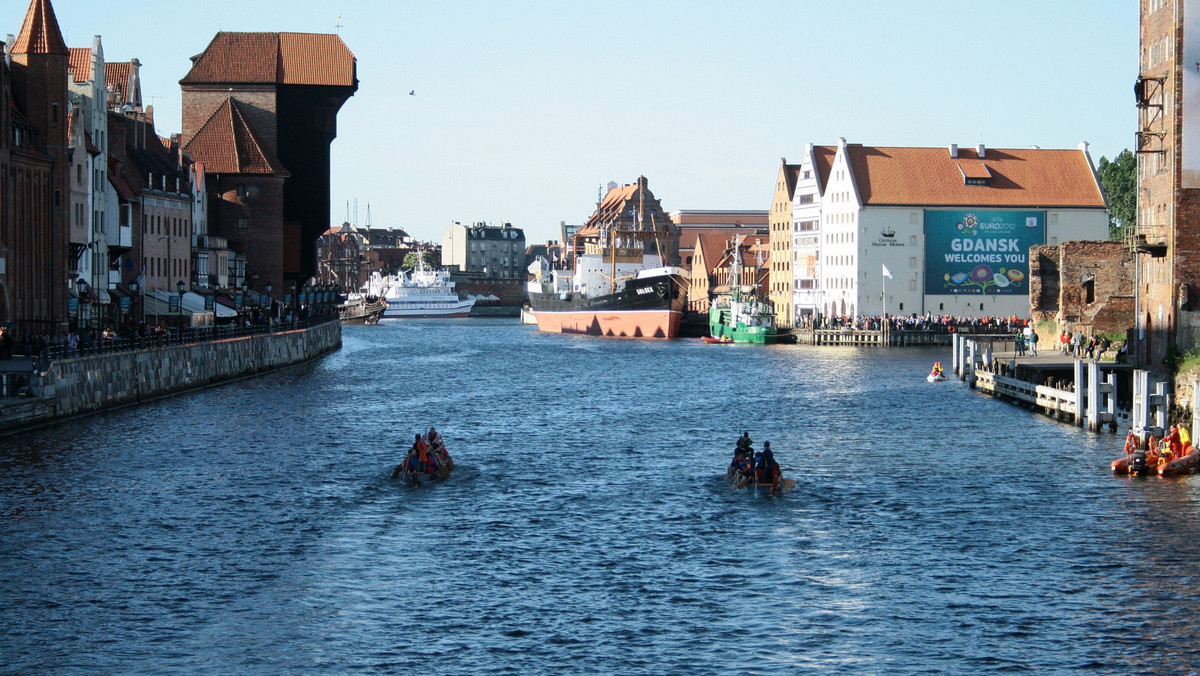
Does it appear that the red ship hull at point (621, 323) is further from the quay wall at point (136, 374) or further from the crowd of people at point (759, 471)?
the crowd of people at point (759, 471)

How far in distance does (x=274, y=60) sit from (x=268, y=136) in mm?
6515

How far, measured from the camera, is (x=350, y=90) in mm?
122812

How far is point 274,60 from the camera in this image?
396ft

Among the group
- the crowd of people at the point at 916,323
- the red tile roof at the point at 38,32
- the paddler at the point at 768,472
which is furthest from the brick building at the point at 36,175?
the crowd of people at the point at 916,323

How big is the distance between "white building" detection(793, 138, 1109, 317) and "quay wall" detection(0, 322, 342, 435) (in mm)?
68291

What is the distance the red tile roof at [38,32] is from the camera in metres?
66.4

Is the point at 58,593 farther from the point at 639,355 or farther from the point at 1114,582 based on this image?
the point at 639,355

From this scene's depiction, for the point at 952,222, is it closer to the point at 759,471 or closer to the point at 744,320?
the point at 744,320

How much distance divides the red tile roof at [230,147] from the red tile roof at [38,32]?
157 feet

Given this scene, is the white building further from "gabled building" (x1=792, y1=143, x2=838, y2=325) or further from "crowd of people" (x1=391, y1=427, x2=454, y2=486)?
"crowd of people" (x1=391, y1=427, x2=454, y2=486)

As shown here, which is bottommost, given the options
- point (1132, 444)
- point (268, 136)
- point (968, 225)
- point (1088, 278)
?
point (1132, 444)

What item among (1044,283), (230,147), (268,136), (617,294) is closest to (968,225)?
(617,294)

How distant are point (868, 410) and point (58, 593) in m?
46.0

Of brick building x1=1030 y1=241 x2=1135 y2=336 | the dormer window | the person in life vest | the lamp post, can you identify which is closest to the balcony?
the lamp post
